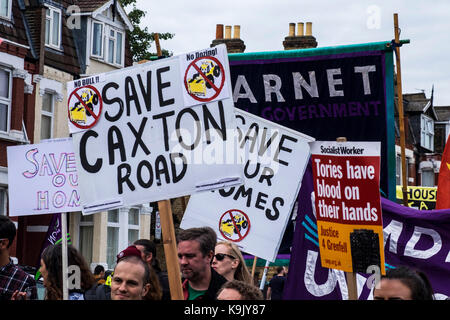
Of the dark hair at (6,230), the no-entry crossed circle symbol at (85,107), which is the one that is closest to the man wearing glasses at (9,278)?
the dark hair at (6,230)

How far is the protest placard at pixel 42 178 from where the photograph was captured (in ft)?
30.5

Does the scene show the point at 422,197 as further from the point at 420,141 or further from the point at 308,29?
the point at 420,141

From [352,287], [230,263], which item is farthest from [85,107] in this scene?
[352,287]

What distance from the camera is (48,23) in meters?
26.0

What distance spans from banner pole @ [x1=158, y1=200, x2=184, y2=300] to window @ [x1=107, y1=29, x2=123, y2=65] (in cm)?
2200

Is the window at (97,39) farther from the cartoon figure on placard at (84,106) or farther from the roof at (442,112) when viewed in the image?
the roof at (442,112)

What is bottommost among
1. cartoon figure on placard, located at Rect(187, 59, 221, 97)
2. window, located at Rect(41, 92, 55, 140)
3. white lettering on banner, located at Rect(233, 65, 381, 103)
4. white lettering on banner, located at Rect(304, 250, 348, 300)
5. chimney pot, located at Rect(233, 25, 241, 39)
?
white lettering on banner, located at Rect(304, 250, 348, 300)

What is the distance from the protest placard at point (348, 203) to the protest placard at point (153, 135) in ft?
2.96

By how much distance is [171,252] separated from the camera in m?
6.73

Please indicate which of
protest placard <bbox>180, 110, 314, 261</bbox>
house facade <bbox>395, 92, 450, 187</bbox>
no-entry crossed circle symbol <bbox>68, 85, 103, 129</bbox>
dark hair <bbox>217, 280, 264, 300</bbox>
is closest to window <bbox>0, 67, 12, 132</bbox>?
protest placard <bbox>180, 110, 314, 261</bbox>

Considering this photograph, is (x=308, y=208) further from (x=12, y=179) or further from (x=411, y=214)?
(x=12, y=179)

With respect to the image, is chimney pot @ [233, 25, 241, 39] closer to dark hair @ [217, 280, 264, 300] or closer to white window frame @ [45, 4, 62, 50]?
white window frame @ [45, 4, 62, 50]

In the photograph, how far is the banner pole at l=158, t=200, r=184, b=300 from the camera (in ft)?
21.3

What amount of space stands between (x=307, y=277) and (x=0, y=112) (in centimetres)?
1555
